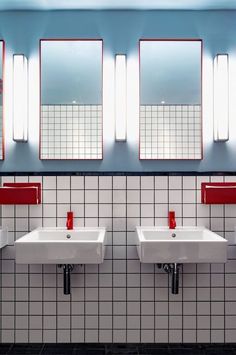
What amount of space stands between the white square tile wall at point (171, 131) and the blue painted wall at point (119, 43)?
2.8 inches

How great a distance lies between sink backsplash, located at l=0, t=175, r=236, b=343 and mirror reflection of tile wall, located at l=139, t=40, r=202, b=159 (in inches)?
11.0

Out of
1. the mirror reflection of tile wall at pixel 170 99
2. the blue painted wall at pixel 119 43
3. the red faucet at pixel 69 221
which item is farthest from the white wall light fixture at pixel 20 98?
the mirror reflection of tile wall at pixel 170 99

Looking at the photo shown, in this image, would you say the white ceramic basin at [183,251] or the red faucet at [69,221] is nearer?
the white ceramic basin at [183,251]

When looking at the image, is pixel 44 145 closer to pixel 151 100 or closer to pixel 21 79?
pixel 21 79

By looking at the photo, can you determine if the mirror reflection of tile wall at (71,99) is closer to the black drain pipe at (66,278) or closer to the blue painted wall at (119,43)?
the blue painted wall at (119,43)

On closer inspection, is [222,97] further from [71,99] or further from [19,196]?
[19,196]

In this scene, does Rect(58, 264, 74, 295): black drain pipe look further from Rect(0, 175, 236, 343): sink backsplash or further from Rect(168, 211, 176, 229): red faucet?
Rect(168, 211, 176, 229): red faucet

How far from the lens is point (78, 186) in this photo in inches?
104

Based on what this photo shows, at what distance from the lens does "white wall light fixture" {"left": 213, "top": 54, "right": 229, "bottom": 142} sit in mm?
2619
